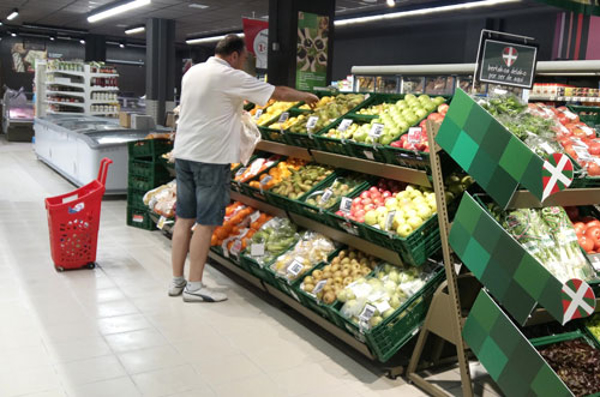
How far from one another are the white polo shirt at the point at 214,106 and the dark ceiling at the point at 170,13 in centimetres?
877

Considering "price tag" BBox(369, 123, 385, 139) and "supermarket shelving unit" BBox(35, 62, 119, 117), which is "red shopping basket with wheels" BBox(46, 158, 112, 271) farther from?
"supermarket shelving unit" BBox(35, 62, 119, 117)

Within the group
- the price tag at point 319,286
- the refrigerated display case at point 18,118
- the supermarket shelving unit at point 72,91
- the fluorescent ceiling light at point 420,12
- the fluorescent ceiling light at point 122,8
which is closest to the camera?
the price tag at point 319,286

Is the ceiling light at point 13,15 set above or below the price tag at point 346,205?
above

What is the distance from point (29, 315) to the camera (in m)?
3.93

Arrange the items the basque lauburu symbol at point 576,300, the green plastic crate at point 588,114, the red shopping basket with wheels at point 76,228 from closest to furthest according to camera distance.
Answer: the basque lauburu symbol at point 576,300
the green plastic crate at point 588,114
the red shopping basket with wheels at point 76,228

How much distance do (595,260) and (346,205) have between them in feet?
4.77

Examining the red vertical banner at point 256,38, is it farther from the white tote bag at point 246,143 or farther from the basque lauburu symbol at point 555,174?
the basque lauburu symbol at point 555,174

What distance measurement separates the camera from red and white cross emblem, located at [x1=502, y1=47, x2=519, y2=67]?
11.0 feet

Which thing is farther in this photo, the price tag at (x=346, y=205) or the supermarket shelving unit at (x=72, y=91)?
the supermarket shelving unit at (x=72, y=91)

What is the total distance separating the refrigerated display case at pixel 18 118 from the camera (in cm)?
1556

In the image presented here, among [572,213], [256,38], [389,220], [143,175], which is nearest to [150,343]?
[389,220]

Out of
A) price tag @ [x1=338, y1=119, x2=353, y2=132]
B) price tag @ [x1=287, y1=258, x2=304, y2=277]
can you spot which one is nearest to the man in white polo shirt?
price tag @ [x1=338, y1=119, x2=353, y2=132]

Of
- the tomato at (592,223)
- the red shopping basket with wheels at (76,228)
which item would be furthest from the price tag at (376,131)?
the red shopping basket with wheels at (76,228)

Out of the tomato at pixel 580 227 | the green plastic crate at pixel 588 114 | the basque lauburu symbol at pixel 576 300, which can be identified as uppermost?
the green plastic crate at pixel 588 114
